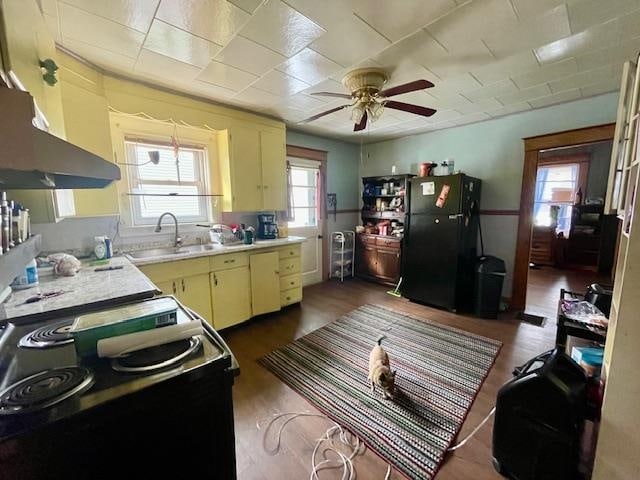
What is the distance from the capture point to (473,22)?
5.26 ft

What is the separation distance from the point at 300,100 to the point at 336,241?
2431 millimetres

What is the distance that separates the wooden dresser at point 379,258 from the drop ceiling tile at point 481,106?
1.84 meters

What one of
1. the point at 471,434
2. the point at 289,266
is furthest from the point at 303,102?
the point at 471,434

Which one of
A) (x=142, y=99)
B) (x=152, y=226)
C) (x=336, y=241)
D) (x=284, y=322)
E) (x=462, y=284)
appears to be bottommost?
(x=284, y=322)

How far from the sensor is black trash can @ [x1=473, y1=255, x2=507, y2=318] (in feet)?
10.2

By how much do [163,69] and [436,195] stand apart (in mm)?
3048

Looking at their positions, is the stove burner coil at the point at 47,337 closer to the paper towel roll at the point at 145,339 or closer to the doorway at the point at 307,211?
the paper towel roll at the point at 145,339

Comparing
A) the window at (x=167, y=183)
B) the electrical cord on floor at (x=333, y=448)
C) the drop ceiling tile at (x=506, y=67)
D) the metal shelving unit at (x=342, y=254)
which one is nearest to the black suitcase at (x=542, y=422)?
the electrical cord on floor at (x=333, y=448)

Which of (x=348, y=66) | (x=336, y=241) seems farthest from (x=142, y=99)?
(x=336, y=241)

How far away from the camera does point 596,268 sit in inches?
197

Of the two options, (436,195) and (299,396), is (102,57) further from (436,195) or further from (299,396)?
(436,195)

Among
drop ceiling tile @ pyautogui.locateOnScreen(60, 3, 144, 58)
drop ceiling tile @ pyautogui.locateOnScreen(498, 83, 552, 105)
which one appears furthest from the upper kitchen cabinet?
drop ceiling tile @ pyautogui.locateOnScreen(498, 83, 552, 105)

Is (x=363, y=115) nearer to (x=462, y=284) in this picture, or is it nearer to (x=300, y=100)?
(x=300, y=100)

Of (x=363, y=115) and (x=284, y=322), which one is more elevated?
(x=363, y=115)
